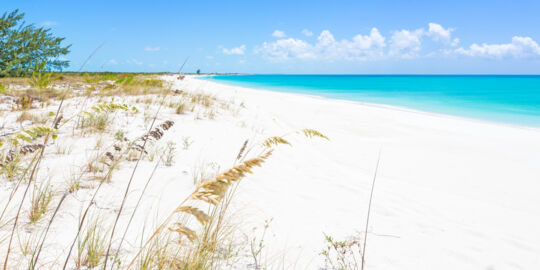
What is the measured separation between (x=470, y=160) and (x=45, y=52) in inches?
561

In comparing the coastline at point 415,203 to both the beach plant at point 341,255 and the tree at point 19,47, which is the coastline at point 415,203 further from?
the tree at point 19,47

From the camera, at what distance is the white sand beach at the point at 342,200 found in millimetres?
2003

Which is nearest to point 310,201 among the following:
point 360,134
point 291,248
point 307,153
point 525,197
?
point 291,248

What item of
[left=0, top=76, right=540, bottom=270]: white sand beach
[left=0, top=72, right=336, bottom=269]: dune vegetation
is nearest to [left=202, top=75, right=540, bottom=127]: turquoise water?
[left=0, top=76, right=540, bottom=270]: white sand beach

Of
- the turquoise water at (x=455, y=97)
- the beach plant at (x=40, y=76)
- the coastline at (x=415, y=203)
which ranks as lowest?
the coastline at (x=415, y=203)

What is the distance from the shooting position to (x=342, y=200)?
9.75 feet

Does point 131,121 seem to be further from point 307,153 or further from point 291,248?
point 291,248

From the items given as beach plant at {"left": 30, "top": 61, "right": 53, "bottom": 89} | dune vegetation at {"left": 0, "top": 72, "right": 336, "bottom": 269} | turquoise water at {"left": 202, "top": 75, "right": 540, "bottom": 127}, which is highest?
turquoise water at {"left": 202, "top": 75, "right": 540, "bottom": 127}

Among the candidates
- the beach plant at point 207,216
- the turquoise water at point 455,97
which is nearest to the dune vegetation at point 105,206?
the beach plant at point 207,216

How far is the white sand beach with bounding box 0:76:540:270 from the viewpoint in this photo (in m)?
2.00

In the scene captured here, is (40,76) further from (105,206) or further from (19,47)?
(19,47)

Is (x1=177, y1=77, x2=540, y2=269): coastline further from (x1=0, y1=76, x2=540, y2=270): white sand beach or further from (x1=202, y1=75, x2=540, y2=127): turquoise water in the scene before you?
(x1=202, y1=75, x2=540, y2=127): turquoise water

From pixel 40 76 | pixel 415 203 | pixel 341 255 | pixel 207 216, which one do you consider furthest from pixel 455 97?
pixel 207 216

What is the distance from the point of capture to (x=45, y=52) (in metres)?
10.1
